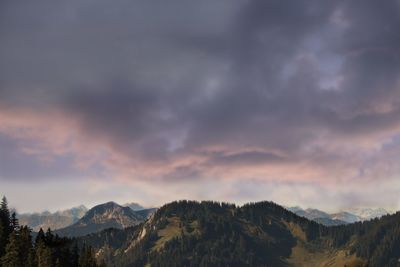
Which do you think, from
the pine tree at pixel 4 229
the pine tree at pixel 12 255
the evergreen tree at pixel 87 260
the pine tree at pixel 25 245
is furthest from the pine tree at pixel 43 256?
the evergreen tree at pixel 87 260

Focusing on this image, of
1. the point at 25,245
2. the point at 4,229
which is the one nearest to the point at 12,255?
the point at 25,245

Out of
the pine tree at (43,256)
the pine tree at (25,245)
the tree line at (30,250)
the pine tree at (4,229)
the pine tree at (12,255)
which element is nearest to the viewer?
the pine tree at (12,255)

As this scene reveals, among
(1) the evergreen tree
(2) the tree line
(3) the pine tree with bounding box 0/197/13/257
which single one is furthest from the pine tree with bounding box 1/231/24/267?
(1) the evergreen tree

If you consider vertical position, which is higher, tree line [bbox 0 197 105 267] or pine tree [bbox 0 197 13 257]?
pine tree [bbox 0 197 13 257]

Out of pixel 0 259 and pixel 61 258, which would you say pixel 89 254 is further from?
pixel 0 259

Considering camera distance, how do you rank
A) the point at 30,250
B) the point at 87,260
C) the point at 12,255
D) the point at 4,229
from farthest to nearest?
1. the point at 87,260
2. the point at 4,229
3. the point at 30,250
4. the point at 12,255

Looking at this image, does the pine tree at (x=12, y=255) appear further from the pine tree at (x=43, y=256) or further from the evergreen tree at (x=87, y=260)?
the evergreen tree at (x=87, y=260)

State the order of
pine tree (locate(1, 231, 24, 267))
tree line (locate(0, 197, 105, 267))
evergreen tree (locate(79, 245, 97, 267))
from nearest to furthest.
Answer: pine tree (locate(1, 231, 24, 267)) < tree line (locate(0, 197, 105, 267)) < evergreen tree (locate(79, 245, 97, 267))

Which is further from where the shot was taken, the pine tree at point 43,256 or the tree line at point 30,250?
the pine tree at point 43,256

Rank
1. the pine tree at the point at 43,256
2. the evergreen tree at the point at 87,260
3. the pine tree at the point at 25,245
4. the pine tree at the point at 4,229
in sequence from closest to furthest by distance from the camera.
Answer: the pine tree at the point at 43,256 < the pine tree at the point at 25,245 < the pine tree at the point at 4,229 < the evergreen tree at the point at 87,260

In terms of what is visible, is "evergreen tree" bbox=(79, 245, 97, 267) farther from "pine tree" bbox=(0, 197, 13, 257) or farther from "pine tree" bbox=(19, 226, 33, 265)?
"pine tree" bbox=(0, 197, 13, 257)

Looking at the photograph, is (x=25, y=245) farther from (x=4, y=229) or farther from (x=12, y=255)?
(x=4, y=229)

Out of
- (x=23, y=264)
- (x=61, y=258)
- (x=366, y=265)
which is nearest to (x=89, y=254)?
(x=61, y=258)

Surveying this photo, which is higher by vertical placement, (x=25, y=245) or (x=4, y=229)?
(x=4, y=229)
